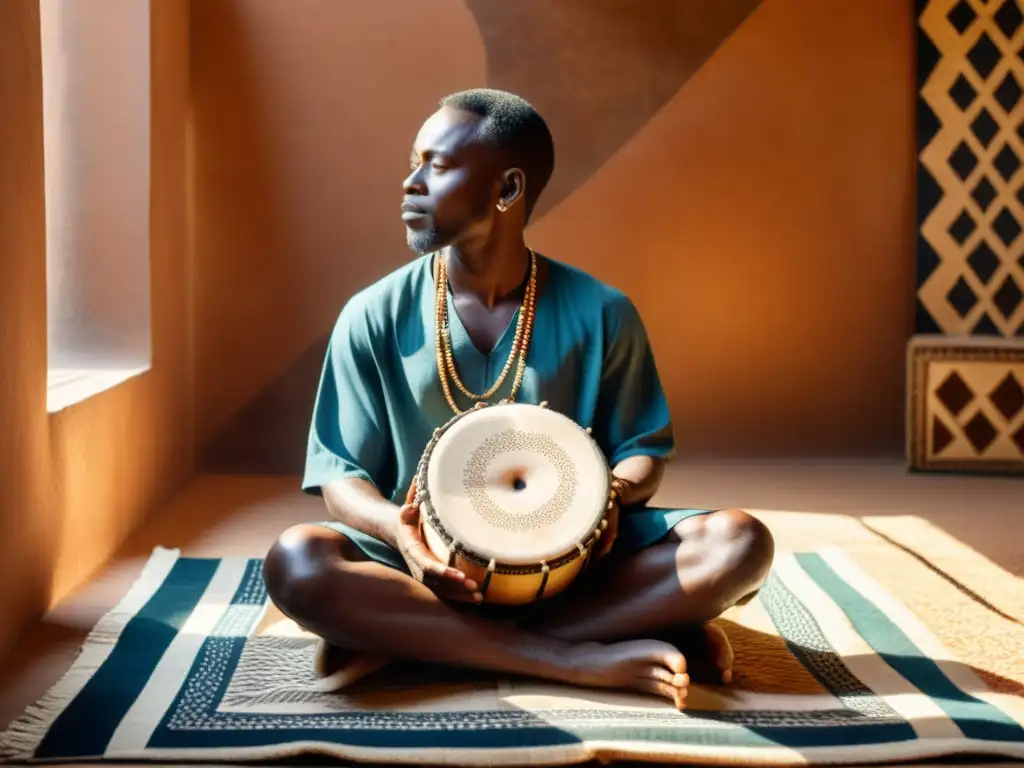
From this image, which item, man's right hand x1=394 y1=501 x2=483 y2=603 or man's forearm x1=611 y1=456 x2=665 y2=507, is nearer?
man's right hand x1=394 y1=501 x2=483 y2=603

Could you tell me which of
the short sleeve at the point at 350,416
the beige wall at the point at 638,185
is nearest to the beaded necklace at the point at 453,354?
the short sleeve at the point at 350,416

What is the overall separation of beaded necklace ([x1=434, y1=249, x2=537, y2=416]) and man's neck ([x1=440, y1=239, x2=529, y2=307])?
0.03 metres

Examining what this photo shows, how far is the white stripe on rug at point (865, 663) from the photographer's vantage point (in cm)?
204

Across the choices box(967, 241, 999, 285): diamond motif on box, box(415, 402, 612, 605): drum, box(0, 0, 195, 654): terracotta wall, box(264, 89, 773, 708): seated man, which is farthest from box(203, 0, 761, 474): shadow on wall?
box(415, 402, 612, 605): drum

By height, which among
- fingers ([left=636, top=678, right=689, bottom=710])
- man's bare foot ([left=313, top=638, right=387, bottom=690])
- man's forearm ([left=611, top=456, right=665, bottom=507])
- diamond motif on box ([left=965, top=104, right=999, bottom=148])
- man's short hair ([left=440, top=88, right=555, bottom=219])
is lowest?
man's bare foot ([left=313, top=638, right=387, bottom=690])

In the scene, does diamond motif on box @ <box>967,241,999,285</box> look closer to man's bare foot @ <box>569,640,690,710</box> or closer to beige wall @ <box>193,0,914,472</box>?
beige wall @ <box>193,0,914,472</box>

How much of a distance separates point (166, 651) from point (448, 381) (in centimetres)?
77

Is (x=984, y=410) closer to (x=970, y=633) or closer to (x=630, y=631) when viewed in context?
(x=970, y=633)

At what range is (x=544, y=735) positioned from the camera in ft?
6.40

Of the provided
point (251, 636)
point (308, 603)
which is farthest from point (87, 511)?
point (308, 603)

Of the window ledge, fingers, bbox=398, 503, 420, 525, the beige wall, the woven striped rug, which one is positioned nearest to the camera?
the woven striped rug

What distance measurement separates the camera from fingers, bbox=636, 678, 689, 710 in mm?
2045

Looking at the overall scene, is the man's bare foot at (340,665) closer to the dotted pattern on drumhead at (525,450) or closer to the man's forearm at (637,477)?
the dotted pattern on drumhead at (525,450)

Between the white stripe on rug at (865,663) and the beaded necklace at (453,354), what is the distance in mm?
857
